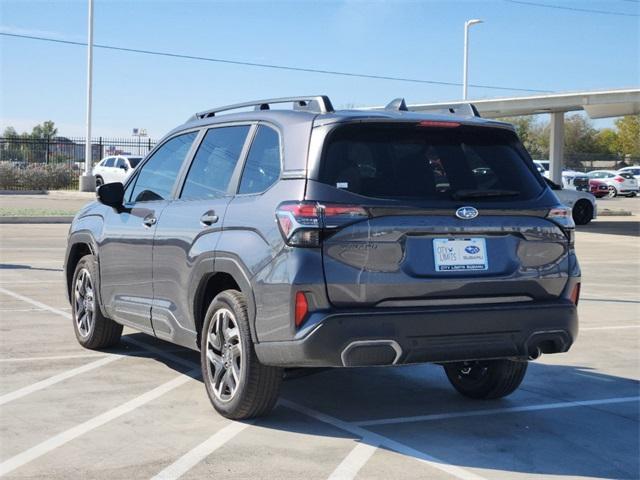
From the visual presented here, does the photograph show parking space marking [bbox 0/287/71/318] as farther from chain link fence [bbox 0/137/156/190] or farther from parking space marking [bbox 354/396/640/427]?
chain link fence [bbox 0/137/156/190]

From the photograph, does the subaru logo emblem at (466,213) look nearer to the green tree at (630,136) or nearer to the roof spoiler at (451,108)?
the roof spoiler at (451,108)

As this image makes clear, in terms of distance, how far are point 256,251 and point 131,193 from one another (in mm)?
2482

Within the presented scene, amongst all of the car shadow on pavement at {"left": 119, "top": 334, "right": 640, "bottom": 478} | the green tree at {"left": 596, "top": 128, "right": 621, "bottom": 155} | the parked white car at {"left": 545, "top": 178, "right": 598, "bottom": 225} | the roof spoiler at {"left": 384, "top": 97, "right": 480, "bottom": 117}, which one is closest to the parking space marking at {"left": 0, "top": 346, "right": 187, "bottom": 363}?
the car shadow on pavement at {"left": 119, "top": 334, "right": 640, "bottom": 478}

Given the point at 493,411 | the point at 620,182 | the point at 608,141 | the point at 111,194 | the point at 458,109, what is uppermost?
the point at 608,141

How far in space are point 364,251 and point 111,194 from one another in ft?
9.75

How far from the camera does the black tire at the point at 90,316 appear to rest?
26.4 ft

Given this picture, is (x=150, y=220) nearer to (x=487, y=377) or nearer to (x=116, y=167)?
(x=487, y=377)

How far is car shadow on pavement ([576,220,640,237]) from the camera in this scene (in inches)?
1058

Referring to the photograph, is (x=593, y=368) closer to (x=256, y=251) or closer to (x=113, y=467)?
(x=256, y=251)

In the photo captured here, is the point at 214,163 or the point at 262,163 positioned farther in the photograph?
the point at 214,163

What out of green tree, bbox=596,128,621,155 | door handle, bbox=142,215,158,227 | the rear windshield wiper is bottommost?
door handle, bbox=142,215,158,227

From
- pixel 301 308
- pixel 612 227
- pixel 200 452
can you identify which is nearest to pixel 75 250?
pixel 200 452

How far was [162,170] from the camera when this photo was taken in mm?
7387

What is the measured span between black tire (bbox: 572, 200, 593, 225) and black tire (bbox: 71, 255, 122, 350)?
2308cm
